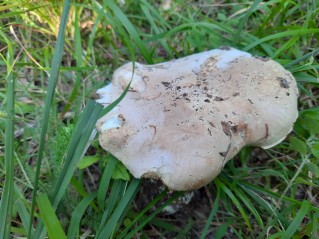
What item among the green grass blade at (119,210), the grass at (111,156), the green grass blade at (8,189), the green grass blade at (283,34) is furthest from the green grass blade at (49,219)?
the green grass blade at (283,34)

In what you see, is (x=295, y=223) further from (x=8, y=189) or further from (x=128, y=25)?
(x=128, y=25)

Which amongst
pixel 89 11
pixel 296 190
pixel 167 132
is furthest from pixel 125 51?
pixel 296 190

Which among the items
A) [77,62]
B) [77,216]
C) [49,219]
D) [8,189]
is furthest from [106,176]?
[77,62]

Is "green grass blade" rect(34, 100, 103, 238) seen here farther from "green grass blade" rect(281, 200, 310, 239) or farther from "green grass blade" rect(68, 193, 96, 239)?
"green grass blade" rect(281, 200, 310, 239)

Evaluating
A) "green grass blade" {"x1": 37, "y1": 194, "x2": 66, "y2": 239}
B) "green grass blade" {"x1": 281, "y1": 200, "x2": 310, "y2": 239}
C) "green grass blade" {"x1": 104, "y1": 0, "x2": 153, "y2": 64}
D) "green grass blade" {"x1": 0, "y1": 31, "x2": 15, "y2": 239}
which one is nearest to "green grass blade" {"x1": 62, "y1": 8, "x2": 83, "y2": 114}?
"green grass blade" {"x1": 104, "y1": 0, "x2": 153, "y2": 64}

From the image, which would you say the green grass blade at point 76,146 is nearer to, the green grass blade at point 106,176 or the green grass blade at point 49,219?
the green grass blade at point 49,219

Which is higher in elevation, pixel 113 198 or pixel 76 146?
pixel 76 146
